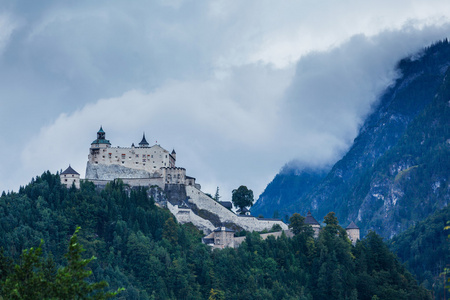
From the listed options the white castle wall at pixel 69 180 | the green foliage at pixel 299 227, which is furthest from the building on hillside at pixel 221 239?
the white castle wall at pixel 69 180

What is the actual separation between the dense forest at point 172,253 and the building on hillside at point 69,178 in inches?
35.0

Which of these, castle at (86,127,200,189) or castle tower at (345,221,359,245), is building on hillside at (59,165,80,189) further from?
castle tower at (345,221,359,245)

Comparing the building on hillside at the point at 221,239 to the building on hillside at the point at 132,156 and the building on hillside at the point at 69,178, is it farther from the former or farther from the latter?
the building on hillside at the point at 69,178

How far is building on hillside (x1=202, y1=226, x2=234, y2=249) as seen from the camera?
391 ft

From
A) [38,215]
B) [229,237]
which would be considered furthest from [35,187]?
[229,237]

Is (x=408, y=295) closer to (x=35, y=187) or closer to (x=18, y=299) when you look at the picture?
(x=35, y=187)

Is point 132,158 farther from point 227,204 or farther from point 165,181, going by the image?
point 227,204

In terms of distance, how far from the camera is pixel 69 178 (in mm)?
122938

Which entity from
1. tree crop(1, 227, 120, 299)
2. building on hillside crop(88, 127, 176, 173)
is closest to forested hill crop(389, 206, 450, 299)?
building on hillside crop(88, 127, 176, 173)

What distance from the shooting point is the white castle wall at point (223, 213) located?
5044 inches

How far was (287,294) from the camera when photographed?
114 metres

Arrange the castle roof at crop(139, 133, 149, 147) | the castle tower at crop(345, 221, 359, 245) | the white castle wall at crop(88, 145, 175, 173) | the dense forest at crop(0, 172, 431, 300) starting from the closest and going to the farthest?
the dense forest at crop(0, 172, 431, 300) < the white castle wall at crop(88, 145, 175, 173) < the castle tower at crop(345, 221, 359, 245) < the castle roof at crop(139, 133, 149, 147)

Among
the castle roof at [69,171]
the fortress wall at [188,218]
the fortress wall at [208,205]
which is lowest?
the fortress wall at [188,218]

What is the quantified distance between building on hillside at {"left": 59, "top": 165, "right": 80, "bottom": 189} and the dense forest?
0.89 metres
